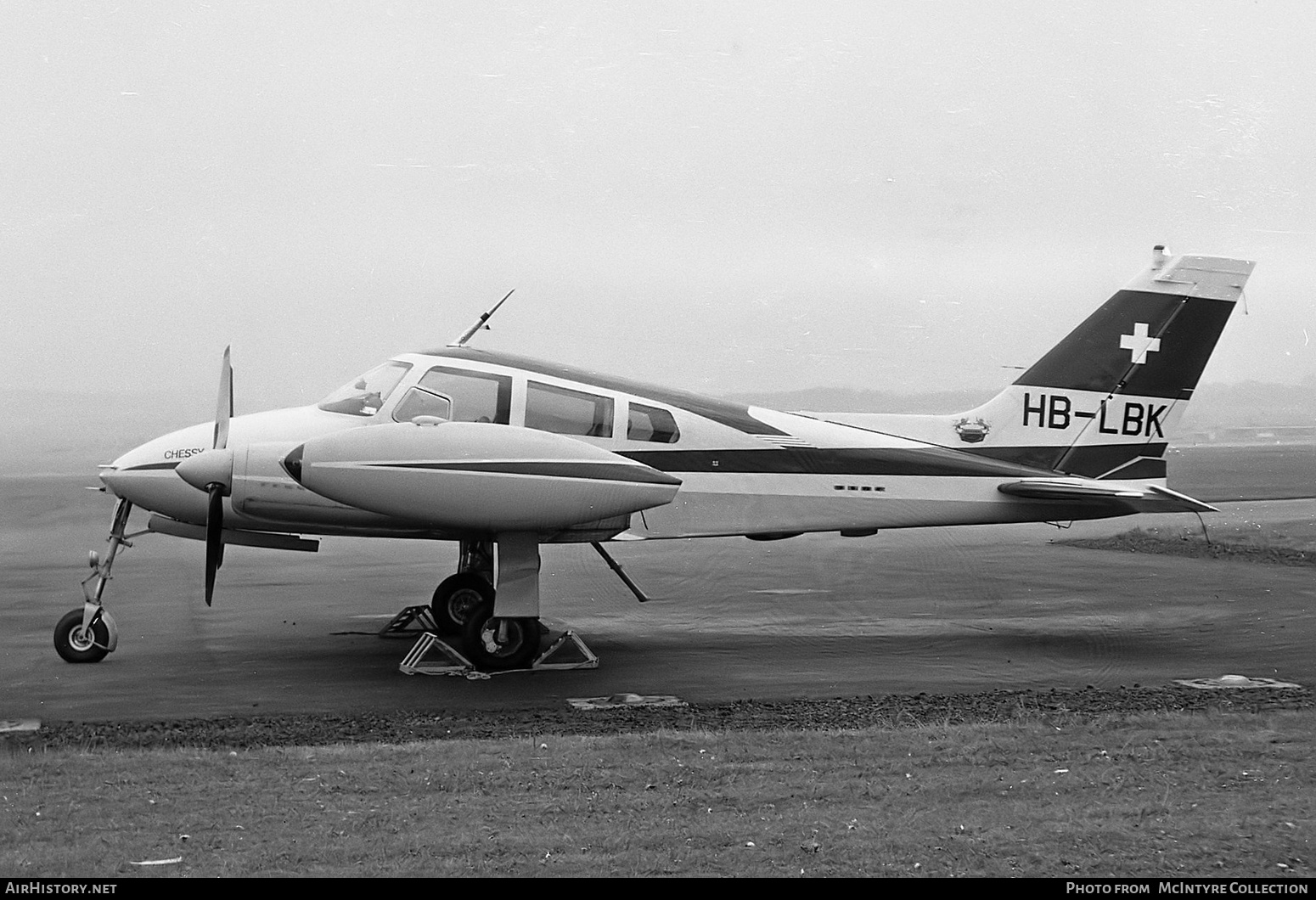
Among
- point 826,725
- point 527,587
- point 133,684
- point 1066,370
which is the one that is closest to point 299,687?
point 133,684

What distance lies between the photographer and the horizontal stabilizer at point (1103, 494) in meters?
13.2

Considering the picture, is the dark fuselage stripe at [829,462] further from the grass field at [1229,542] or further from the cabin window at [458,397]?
the grass field at [1229,542]

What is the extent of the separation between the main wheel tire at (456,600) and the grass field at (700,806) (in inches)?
180

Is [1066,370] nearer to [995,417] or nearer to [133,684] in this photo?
[995,417]

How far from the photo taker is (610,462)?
38.2 feet

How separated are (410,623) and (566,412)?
3503 millimetres

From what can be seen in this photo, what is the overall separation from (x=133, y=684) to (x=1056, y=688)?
7.85m

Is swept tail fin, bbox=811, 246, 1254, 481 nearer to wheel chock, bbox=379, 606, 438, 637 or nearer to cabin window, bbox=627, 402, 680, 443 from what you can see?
cabin window, bbox=627, 402, 680, 443

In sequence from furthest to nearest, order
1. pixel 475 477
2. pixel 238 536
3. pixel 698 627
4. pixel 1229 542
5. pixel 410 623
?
1. pixel 1229 542
2. pixel 698 627
3. pixel 410 623
4. pixel 238 536
5. pixel 475 477

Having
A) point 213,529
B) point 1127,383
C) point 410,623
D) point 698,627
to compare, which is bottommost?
point 410,623

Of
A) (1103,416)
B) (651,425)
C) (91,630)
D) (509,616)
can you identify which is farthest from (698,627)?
(91,630)

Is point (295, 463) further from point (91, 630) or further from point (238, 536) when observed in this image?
point (91, 630)

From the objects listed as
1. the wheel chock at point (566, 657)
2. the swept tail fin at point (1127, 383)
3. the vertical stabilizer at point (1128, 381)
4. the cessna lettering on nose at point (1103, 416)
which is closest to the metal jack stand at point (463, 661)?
the wheel chock at point (566, 657)

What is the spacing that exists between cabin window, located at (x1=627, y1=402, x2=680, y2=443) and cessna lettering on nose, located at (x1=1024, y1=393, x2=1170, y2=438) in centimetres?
447
